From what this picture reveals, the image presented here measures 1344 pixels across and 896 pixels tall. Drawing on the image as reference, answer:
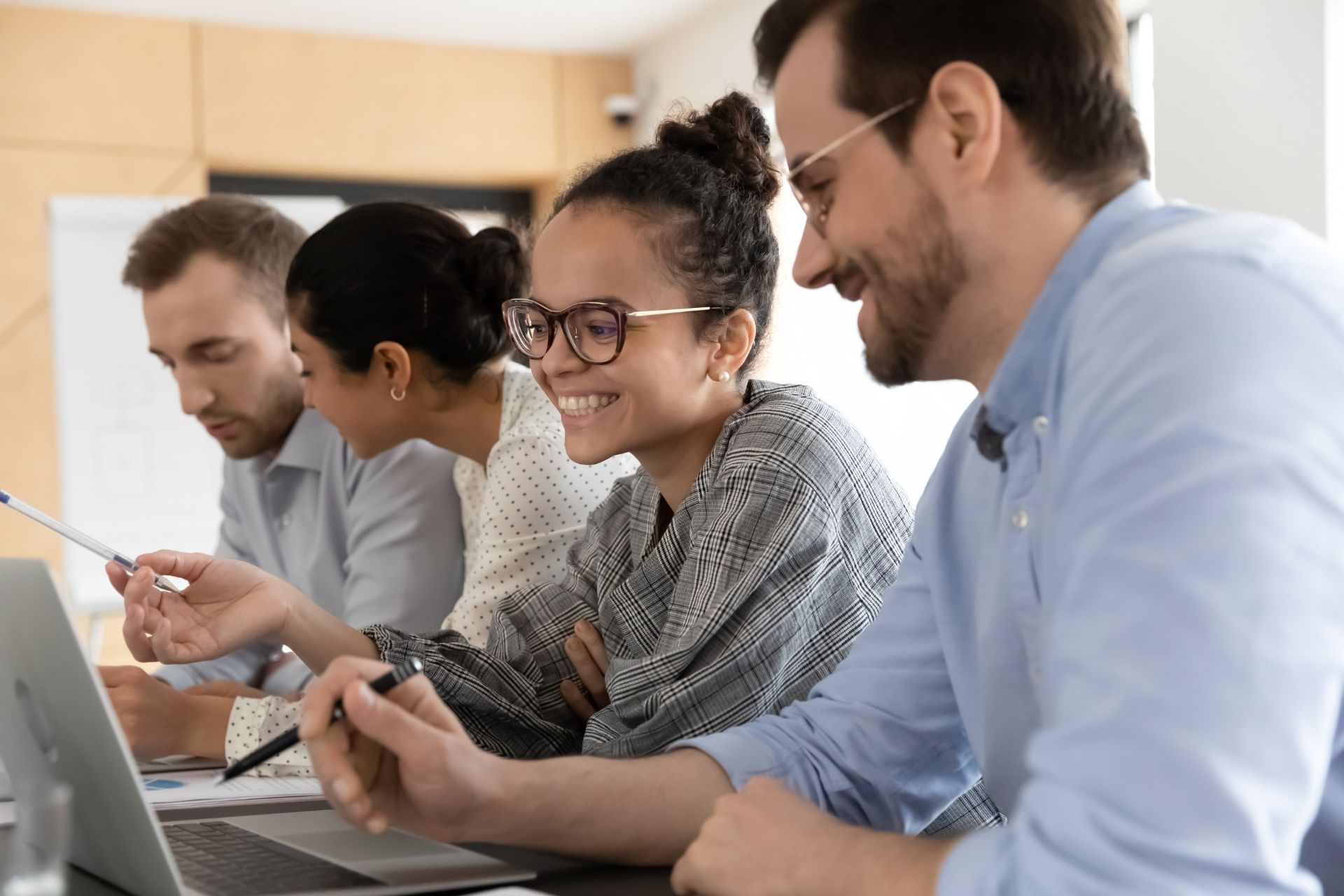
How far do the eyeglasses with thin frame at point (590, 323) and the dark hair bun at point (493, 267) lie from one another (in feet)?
1.93

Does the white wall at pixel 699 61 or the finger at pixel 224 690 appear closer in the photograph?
the finger at pixel 224 690

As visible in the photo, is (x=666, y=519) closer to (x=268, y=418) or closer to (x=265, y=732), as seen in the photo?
(x=265, y=732)

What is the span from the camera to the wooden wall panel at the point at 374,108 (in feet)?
18.9

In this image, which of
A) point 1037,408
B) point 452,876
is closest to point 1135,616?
point 1037,408

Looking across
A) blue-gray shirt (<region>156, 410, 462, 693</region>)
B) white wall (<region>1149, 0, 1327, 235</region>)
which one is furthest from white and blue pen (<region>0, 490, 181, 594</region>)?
white wall (<region>1149, 0, 1327, 235</region>)

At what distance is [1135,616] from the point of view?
27.2 inches

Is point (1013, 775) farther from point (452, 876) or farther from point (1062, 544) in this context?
point (452, 876)

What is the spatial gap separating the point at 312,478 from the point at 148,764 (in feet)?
3.05

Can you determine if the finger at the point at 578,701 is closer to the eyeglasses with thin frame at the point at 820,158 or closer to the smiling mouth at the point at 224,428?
the eyeglasses with thin frame at the point at 820,158

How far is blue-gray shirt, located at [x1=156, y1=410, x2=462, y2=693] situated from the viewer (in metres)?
2.17

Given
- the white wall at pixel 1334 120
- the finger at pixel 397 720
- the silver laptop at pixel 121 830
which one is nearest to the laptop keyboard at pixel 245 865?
the silver laptop at pixel 121 830

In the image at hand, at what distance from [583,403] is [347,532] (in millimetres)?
971

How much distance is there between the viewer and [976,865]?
2.51 ft

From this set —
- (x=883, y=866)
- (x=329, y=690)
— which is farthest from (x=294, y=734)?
(x=883, y=866)
